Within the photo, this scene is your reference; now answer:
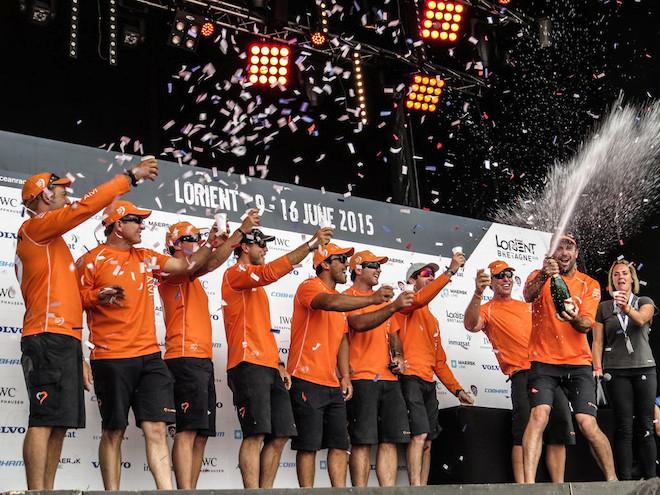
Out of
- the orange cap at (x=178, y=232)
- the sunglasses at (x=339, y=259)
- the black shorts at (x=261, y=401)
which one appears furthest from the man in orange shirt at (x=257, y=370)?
the sunglasses at (x=339, y=259)

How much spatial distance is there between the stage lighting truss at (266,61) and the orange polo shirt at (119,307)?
3.51m

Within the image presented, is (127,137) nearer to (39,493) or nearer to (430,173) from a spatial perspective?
(430,173)

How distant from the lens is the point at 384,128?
9.66m

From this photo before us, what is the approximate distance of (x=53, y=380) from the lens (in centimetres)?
435

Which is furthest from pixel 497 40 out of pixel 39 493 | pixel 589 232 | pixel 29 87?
pixel 39 493

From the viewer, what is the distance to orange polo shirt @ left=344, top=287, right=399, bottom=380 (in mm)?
6059

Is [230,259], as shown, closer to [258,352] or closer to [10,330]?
[258,352]

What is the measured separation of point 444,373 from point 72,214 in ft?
10.9

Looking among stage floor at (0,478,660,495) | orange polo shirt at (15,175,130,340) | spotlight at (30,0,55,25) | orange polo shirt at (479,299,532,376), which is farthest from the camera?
spotlight at (30,0,55,25)

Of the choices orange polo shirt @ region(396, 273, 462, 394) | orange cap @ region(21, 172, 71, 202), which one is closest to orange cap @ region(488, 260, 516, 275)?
orange polo shirt @ region(396, 273, 462, 394)

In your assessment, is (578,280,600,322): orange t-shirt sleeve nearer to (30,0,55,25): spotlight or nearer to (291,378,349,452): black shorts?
(291,378,349,452): black shorts

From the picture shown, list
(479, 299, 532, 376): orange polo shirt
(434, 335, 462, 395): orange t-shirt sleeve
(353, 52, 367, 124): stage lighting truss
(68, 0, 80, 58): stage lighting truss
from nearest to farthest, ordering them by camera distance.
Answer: (479, 299, 532, 376): orange polo shirt
(434, 335, 462, 395): orange t-shirt sleeve
(68, 0, 80, 58): stage lighting truss
(353, 52, 367, 124): stage lighting truss

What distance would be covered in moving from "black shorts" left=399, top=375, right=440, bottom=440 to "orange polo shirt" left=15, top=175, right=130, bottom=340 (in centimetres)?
256

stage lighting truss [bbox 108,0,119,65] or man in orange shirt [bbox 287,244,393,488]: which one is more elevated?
stage lighting truss [bbox 108,0,119,65]
